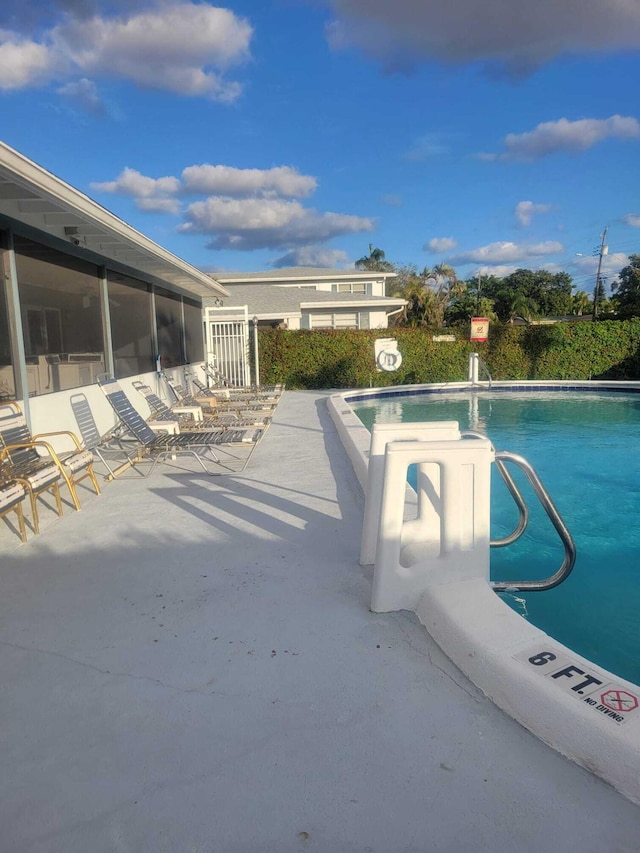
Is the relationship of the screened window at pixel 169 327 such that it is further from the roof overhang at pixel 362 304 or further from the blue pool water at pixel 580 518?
the roof overhang at pixel 362 304

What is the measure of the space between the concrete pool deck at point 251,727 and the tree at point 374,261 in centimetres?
6624

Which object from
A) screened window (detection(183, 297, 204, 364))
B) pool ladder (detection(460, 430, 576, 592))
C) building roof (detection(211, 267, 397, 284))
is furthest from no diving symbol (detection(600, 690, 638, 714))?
building roof (detection(211, 267, 397, 284))

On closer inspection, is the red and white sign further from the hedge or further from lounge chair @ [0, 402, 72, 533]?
lounge chair @ [0, 402, 72, 533]

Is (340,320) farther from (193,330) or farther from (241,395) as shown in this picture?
(241,395)

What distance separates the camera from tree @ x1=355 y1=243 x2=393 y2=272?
66.8m

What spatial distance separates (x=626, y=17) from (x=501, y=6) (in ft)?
8.06

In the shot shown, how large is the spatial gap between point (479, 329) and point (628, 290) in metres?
38.9

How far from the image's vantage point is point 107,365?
8945mm

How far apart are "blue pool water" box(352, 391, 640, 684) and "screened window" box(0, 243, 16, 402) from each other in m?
5.36

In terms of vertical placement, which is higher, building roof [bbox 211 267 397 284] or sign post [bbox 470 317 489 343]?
building roof [bbox 211 267 397 284]

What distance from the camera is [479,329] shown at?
18.1 m

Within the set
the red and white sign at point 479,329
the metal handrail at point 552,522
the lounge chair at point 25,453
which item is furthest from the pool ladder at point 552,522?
the red and white sign at point 479,329

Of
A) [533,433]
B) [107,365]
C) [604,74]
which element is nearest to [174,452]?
[107,365]

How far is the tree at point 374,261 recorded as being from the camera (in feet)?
219
